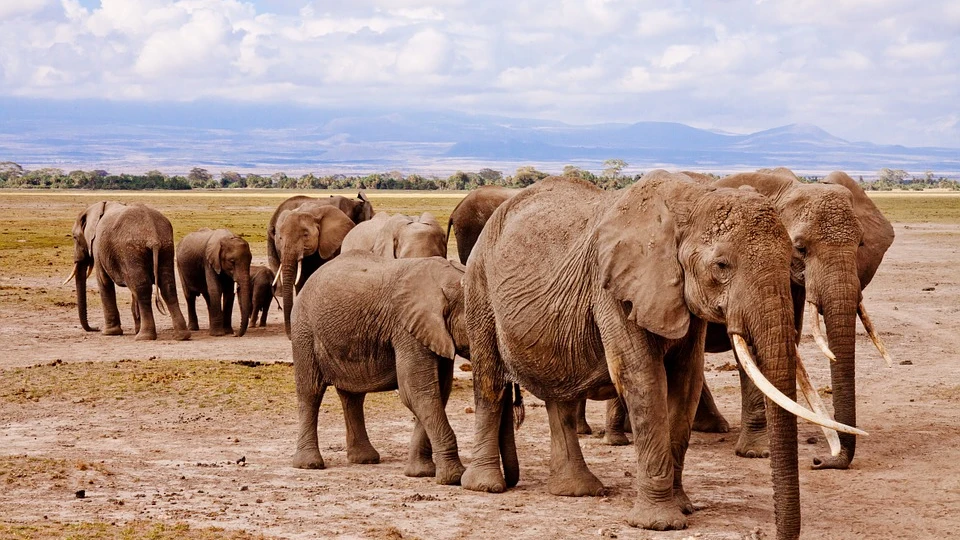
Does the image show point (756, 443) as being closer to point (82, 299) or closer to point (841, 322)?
point (841, 322)

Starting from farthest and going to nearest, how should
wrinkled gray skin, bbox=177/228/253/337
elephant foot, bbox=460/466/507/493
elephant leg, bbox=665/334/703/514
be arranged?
wrinkled gray skin, bbox=177/228/253/337 → elephant foot, bbox=460/466/507/493 → elephant leg, bbox=665/334/703/514

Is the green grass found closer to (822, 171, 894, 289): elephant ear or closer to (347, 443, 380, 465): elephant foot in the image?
(347, 443, 380, 465): elephant foot

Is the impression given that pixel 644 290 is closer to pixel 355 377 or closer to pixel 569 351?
pixel 569 351

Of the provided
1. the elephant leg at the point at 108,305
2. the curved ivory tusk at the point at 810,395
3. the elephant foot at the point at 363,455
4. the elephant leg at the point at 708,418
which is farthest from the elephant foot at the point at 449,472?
the elephant leg at the point at 108,305

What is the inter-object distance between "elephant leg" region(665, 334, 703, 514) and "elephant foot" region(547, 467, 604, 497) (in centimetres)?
87

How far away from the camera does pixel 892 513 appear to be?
857 centimetres

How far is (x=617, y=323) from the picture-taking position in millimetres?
7949

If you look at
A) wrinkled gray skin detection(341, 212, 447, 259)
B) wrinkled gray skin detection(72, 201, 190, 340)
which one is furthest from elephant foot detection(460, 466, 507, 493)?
wrinkled gray skin detection(72, 201, 190, 340)

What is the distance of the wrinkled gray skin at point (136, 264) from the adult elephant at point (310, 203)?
91.7 inches

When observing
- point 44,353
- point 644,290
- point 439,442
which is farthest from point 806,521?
point 44,353

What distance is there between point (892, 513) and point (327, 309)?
4352mm

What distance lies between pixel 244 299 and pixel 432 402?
10.9 meters

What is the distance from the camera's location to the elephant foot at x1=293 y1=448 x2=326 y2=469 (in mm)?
10352

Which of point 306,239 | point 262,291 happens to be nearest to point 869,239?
point 306,239
